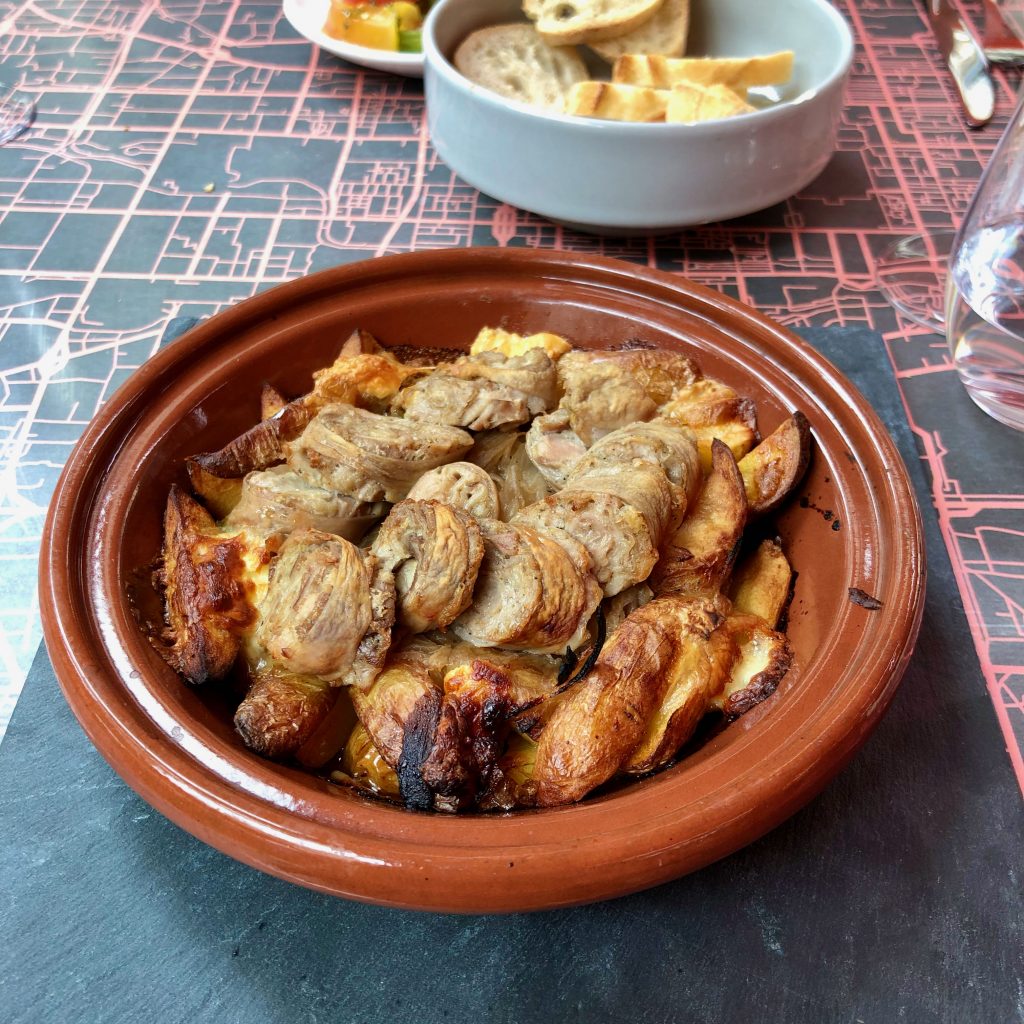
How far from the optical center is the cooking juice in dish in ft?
4.86

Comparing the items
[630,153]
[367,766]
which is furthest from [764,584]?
[630,153]

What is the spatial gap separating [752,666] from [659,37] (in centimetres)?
156

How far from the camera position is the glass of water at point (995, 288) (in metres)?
1.47

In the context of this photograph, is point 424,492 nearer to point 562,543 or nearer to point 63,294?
point 562,543

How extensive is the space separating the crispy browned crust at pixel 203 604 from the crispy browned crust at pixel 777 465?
57 cm

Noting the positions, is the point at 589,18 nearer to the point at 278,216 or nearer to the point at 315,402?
the point at 278,216

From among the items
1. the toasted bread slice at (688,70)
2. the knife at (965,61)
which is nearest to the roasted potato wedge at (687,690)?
the toasted bread slice at (688,70)

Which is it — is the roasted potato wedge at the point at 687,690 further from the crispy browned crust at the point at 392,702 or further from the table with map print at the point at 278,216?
the table with map print at the point at 278,216

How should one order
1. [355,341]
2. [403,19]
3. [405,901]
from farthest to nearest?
[403,19] < [355,341] < [405,901]

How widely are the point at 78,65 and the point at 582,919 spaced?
8.30 ft

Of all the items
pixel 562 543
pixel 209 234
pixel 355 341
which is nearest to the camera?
pixel 562 543

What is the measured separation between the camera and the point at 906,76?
7.72 feet

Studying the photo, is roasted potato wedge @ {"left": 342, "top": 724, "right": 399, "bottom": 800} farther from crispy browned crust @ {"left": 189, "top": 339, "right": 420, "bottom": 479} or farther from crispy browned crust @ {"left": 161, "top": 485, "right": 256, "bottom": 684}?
crispy browned crust @ {"left": 189, "top": 339, "right": 420, "bottom": 479}

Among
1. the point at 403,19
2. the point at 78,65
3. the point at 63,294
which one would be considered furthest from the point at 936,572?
the point at 78,65
